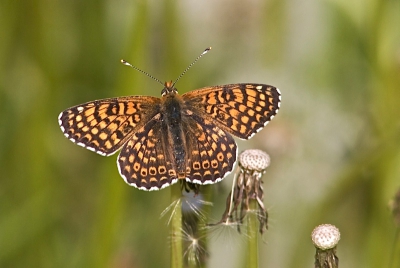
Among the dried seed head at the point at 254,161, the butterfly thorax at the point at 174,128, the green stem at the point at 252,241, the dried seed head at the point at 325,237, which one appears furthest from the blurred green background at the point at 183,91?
the dried seed head at the point at 325,237

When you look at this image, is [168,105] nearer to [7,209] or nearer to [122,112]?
[122,112]

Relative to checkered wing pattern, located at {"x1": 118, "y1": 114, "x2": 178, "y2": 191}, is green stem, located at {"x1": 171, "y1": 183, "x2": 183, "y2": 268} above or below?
below

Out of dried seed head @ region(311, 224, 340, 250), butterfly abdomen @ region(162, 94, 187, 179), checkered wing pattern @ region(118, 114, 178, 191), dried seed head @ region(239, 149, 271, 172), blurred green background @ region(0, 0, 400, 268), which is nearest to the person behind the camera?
dried seed head @ region(311, 224, 340, 250)

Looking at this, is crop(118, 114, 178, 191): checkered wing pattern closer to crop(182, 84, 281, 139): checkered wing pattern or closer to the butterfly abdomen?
the butterfly abdomen

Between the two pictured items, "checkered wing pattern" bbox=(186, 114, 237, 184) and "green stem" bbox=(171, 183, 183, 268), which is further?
"checkered wing pattern" bbox=(186, 114, 237, 184)

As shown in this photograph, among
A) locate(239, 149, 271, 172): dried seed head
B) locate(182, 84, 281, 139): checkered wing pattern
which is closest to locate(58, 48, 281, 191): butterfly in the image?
locate(182, 84, 281, 139): checkered wing pattern
